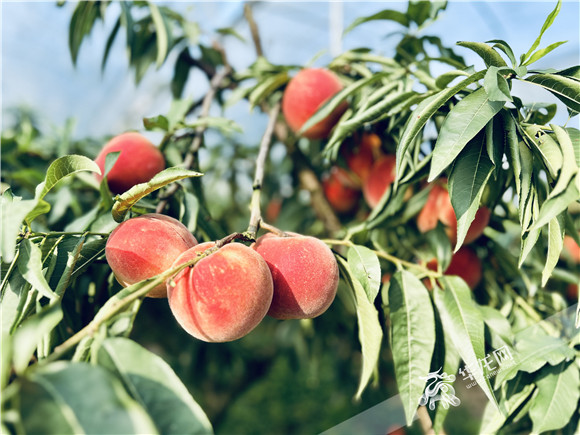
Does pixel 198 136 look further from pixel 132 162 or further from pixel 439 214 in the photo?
pixel 439 214

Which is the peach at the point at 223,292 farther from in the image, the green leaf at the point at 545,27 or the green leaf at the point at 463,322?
the green leaf at the point at 545,27

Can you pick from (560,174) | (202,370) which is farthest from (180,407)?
(202,370)

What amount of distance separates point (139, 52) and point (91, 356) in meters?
0.81

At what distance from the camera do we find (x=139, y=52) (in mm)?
1021

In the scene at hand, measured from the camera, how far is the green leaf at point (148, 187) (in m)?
0.50

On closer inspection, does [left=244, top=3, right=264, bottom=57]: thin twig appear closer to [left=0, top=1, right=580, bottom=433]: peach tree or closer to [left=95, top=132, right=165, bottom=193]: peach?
[left=0, top=1, right=580, bottom=433]: peach tree

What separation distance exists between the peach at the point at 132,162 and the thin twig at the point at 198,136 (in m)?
0.05

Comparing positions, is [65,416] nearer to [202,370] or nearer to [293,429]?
[202,370]

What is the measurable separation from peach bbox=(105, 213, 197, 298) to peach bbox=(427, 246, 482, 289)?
1.65ft

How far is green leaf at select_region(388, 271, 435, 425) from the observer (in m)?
0.54

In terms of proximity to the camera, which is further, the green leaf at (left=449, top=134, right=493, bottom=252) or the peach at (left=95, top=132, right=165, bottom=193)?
the peach at (left=95, top=132, right=165, bottom=193)

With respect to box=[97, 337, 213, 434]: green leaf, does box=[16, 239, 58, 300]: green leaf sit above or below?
below

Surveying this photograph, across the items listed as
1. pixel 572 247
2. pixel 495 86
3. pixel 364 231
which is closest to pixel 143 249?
pixel 364 231

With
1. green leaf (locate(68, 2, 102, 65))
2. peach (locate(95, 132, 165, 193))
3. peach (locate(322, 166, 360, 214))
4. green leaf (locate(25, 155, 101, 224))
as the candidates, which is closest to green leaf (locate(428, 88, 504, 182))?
green leaf (locate(25, 155, 101, 224))
